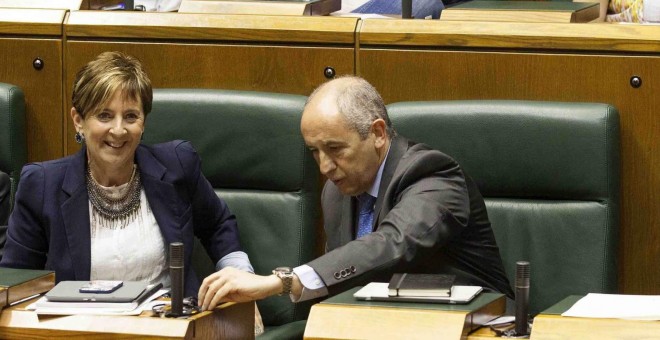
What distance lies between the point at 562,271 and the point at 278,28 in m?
0.91

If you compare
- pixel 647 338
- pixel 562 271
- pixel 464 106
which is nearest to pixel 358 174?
pixel 464 106

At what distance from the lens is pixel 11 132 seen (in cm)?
312

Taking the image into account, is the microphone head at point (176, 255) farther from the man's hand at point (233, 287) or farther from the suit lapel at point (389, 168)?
the suit lapel at point (389, 168)

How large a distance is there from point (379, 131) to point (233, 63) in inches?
23.0

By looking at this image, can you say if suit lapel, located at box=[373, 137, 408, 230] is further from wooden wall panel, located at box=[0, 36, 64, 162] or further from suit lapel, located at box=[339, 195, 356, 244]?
wooden wall panel, located at box=[0, 36, 64, 162]

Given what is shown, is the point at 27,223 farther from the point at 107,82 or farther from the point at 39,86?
the point at 39,86

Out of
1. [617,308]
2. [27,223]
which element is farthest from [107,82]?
[617,308]

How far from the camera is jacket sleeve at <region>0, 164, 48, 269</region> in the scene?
9.14ft

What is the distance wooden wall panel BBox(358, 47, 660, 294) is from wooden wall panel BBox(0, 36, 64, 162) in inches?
37.2

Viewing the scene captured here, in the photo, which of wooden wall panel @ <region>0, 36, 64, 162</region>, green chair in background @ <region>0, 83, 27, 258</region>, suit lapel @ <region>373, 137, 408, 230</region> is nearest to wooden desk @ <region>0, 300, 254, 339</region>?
suit lapel @ <region>373, 137, 408, 230</region>

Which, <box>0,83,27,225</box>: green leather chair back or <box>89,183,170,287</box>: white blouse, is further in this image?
<box>0,83,27,225</box>: green leather chair back

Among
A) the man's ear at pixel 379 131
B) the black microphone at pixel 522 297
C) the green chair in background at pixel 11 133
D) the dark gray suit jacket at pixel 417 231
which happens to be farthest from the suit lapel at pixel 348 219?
the green chair in background at pixel 11 133

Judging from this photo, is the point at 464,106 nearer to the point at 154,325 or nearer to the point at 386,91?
the point at 386,91

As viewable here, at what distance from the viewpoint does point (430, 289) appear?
2.15 m
